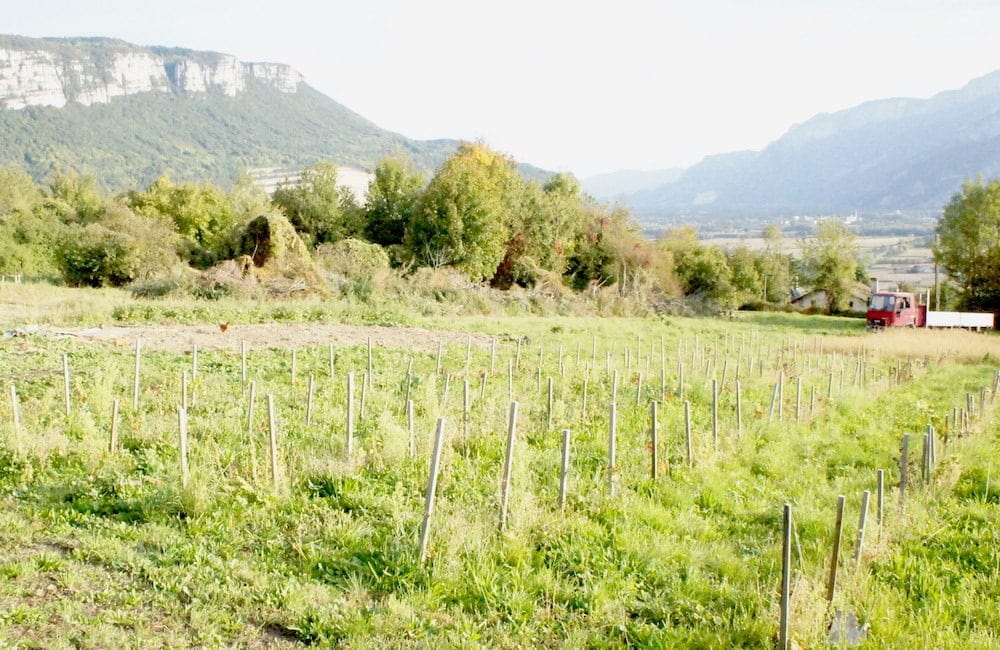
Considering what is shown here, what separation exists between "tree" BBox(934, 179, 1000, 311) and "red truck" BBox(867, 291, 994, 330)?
17.7ft

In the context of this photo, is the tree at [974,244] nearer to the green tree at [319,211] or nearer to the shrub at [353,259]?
the shrub at [353,259]

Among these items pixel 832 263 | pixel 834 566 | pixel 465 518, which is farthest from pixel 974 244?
pixel 465 518

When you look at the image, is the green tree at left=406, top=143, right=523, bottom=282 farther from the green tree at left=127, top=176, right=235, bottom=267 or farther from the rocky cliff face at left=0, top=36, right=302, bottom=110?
the rocky cliff face at left=0, top=36, right=302, bottom=110

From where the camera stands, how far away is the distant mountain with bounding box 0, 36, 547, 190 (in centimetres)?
11788

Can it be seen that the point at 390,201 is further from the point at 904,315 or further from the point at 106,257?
the point at 904,315

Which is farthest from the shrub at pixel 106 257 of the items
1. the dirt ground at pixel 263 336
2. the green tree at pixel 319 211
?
the dirt ground at pixel 263 336

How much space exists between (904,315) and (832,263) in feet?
72.7

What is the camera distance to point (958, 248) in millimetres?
44125

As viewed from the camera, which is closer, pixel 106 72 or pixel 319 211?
pixel 319 211

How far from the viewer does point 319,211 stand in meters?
39.5

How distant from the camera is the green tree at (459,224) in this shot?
115 feet

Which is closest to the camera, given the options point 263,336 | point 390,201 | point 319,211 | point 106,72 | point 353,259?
point 263,336

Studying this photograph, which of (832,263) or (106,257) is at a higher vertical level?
(832,263)

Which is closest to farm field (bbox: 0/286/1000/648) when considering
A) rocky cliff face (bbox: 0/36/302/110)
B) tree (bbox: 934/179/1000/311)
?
tree (bbox: 934/179/1000/311)
